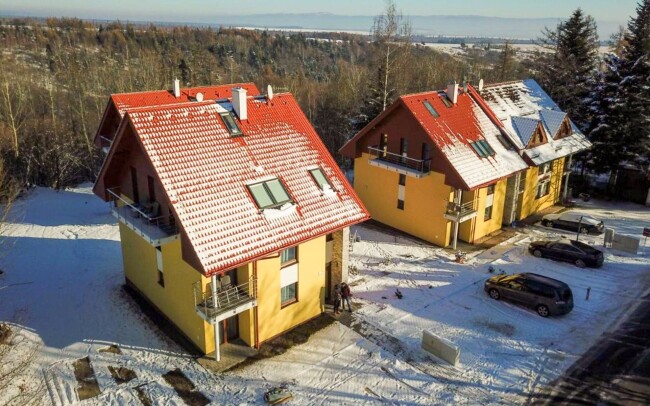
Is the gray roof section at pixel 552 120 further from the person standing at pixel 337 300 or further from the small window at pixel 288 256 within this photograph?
the small window at pixel 288 256

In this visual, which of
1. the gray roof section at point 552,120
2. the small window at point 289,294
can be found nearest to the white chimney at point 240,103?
the small window at point 289,294

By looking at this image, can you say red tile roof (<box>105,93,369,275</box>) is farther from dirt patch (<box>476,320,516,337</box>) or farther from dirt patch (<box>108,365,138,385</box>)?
dirt patch (<box>476,320,516,337</box>)

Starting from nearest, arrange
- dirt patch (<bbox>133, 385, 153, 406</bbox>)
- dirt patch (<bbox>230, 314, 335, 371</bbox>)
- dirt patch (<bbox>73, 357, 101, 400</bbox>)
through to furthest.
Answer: dirt patch (<bbox>133, 385, 153, 406</bbox>), dirt patch (<bbox>73, 357, 101, 400</bbox>), dirt patch (<bbox>230, 314, 335, 371</bbox>)

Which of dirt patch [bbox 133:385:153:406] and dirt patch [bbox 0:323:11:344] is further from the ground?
dirt patch [bbox 0:323:11:344]

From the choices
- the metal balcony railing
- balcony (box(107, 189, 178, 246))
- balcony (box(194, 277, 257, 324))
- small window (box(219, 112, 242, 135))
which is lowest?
balcony (box(194, 277, 257, 324))

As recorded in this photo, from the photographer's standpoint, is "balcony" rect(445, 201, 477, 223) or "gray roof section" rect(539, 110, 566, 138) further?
"gray roof section" rect(539, 110, 566, 138)

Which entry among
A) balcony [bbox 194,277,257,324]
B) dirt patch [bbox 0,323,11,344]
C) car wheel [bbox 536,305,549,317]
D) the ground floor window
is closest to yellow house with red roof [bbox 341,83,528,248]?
the ground floor window

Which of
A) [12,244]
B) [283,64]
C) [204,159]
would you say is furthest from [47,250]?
[283,64]
